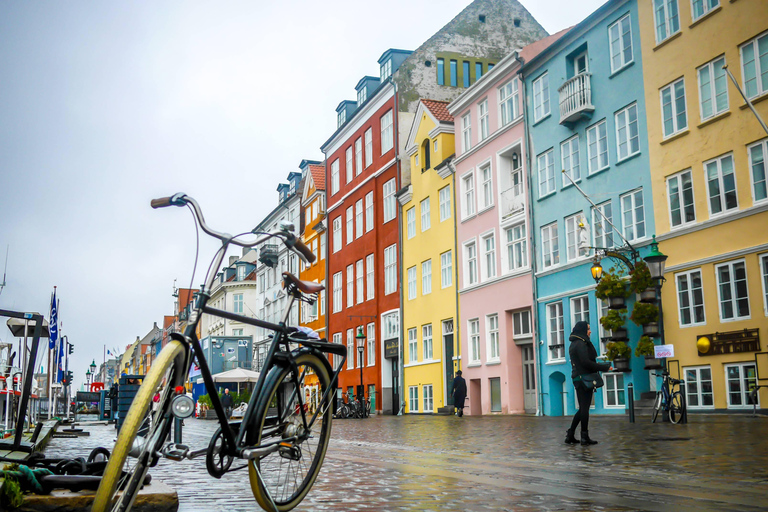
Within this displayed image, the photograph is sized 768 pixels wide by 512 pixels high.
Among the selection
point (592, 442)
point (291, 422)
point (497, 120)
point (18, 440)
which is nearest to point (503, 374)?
point (497, 120)

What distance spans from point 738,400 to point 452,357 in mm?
16855

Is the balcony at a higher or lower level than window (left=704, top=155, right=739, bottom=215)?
higher

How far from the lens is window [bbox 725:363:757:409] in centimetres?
2091

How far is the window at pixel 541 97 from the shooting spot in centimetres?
3081

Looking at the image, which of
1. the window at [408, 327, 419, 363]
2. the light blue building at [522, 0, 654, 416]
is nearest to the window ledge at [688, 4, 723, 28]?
the light blue building at [522, 0, 654, 416]

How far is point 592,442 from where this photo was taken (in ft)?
41.8

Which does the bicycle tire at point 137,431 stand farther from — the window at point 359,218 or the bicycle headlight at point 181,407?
the window at point 359,218

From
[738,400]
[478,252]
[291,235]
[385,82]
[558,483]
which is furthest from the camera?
[385,82]

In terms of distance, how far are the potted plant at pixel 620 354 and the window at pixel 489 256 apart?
33.4ft

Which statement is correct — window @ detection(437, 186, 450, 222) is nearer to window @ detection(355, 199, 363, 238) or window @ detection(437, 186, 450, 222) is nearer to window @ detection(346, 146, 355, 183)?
window @ detection(355, 199, 363, 238)

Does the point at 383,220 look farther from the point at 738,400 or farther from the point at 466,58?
the point at 738,400

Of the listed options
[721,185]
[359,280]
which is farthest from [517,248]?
[359,280]

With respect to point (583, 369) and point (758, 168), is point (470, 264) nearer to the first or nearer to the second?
point (758, 168)

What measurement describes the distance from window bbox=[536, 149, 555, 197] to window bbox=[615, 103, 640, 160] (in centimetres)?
386
